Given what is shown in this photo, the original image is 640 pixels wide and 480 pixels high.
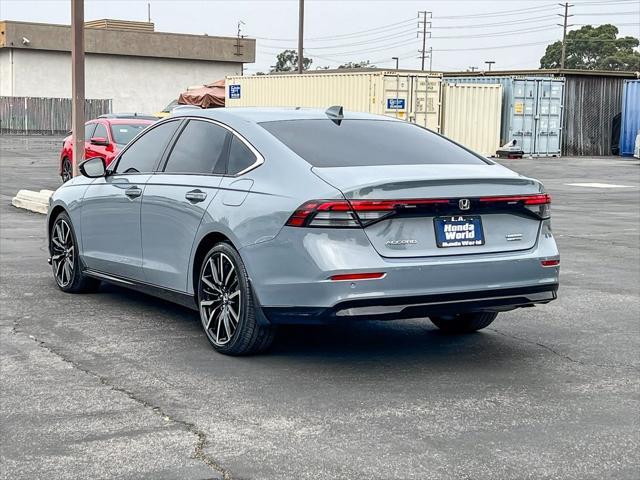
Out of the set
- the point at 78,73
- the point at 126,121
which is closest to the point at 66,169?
the point at 126,121

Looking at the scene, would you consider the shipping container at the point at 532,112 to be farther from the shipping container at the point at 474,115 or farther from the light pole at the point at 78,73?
the light pole at the point at 78,73

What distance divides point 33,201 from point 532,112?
91.3ft

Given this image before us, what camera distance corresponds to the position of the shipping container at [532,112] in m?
41.1

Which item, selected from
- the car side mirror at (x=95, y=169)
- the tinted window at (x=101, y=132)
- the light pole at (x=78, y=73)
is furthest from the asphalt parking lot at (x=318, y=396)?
the tinted window at (x=101, y=132)

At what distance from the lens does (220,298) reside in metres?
6.87

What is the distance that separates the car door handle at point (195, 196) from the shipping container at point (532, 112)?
115ft

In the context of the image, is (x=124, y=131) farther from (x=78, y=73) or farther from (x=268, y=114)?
(x=268, y=114)

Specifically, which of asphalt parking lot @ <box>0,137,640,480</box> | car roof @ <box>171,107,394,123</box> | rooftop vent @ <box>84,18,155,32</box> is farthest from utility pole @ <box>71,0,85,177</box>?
rooftop vent @ <box>84,18,155,32</box>

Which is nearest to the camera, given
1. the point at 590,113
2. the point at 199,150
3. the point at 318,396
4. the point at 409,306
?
the point at 318,396

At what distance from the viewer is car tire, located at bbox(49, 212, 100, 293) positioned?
29.8 ft

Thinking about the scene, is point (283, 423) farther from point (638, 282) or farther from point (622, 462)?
point (638, 282)

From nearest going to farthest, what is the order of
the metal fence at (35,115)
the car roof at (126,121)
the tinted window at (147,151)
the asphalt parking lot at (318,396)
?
the asphalt parking lot at (318,396)
the tinted window at (147,151)
the car roof at (126,121)
the metal fence at (35,115)

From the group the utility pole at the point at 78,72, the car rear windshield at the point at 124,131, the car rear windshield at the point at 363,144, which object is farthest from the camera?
the car rear windshield at the point at 124,131

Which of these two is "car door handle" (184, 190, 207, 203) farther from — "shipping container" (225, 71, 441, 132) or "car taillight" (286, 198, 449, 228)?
"shipping container" (225, 71, 441, 132)
